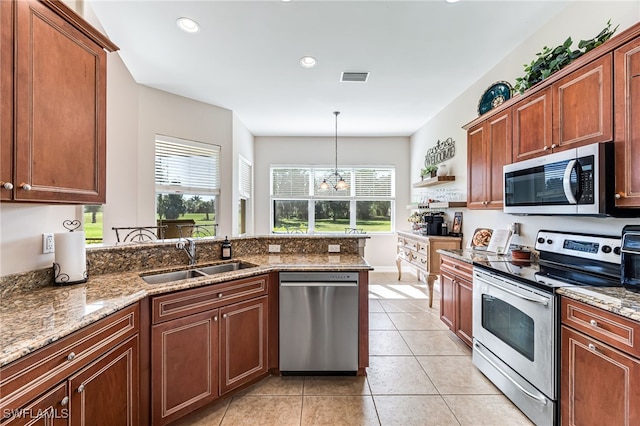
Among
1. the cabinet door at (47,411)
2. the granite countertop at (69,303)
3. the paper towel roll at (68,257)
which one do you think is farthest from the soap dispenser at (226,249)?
the cabinet door at (47,411)

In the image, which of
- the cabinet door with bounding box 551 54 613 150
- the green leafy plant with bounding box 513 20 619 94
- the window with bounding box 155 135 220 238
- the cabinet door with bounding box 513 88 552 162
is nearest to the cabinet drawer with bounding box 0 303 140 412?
the window with bounding box 155 135 220 238

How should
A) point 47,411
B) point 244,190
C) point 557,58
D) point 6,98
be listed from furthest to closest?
point 244,190
point 557,58
point 6,98
point 47,411

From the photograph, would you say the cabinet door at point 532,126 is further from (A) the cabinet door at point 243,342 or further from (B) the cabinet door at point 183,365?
(B) the cabinet door at point 183,365

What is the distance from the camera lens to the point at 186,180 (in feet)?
14.8

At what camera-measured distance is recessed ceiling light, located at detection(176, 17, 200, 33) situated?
262cm

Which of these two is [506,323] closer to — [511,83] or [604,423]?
[604,423]

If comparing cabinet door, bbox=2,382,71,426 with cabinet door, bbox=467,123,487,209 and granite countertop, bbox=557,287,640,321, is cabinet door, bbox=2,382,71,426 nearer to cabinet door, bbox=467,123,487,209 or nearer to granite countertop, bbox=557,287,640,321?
granite countertop, bbox=557,287,640,321

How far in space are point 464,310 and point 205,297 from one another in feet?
7.83

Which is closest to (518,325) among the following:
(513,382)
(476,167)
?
(513,382)

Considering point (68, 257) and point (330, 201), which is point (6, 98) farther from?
point (330, 201)

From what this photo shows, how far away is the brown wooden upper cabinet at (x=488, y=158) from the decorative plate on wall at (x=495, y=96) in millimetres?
444

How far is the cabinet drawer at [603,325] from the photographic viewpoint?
1.30 m

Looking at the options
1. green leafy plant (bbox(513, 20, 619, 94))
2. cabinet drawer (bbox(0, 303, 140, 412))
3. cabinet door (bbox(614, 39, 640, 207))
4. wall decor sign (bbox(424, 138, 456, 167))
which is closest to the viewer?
cabinet drawer (bbox(0, 303, 140, 412))

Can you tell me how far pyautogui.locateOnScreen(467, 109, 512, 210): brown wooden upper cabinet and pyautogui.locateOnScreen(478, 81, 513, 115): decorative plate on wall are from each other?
1.46 feet
